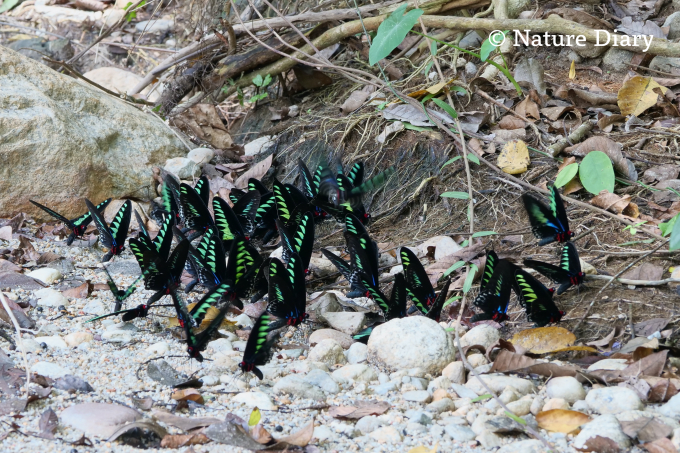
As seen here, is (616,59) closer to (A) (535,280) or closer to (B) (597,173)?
(B) (597,173)

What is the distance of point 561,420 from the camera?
192 cm

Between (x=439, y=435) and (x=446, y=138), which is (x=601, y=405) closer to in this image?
(x=439, y=435)

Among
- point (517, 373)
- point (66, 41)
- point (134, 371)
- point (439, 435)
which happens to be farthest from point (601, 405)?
point (66, 41)

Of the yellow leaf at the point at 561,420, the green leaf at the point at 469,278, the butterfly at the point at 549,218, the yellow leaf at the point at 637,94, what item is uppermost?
the yellow leaf at the point at 637,94

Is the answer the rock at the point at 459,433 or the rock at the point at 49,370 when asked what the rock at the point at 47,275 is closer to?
the rock at the point at 49,370

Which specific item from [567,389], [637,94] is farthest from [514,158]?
[567,389]

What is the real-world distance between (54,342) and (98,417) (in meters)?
0.74

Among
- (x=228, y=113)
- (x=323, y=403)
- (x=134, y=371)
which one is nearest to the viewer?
(x=323, y=403)

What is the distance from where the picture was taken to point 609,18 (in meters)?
4.64

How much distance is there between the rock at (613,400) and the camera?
1951 millimetres

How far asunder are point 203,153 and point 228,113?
1172 millimetres

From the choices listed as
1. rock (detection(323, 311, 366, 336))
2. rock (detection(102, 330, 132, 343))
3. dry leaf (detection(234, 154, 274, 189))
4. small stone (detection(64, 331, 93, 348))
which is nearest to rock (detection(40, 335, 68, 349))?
small stone (detection(64, 331, 93, 348))

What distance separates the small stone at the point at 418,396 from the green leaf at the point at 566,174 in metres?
1.55

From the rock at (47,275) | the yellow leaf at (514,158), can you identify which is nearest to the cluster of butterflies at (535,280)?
the yellow leaf at (514,158)
